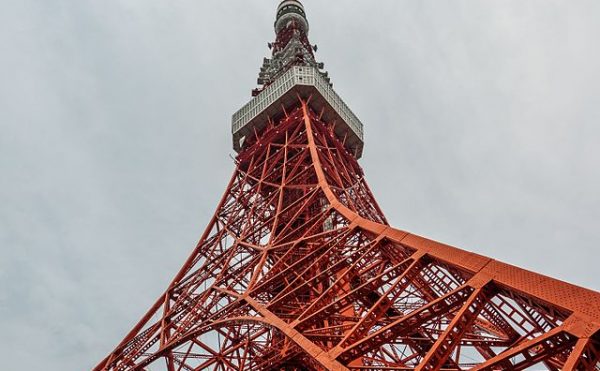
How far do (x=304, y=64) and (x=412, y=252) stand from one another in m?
20.3

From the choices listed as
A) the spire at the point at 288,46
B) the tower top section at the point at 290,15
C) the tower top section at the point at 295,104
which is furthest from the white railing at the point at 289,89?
the tower top section at the point at 290,15

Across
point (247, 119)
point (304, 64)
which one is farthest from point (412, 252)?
point (304, 64)

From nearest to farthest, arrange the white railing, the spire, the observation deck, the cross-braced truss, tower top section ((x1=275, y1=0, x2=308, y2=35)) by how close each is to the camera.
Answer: the cross-braced truss
the observation deck
the white railing
the spire
tower top section ((x1=275, y1=0, x2=308, y2=35))

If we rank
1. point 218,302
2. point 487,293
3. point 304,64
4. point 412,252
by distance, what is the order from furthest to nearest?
point 304,64, point 218,302, point 412,252, point 487,293

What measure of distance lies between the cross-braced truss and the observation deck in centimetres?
53

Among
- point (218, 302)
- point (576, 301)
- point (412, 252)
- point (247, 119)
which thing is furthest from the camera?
point (247, 119)

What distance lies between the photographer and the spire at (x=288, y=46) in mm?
29734

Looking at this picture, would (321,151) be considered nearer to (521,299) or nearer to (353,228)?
(353,228)

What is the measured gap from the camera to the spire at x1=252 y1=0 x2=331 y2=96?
29734mm

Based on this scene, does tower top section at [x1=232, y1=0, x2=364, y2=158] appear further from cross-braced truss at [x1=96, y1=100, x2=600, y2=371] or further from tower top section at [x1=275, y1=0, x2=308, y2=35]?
tower top section at [x1=275, y1=0, x2=308, y2=35]

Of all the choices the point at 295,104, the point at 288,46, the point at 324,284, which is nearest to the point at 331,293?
the point at 324,284

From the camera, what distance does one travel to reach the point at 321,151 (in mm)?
22266

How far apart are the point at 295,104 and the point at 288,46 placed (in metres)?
7.49

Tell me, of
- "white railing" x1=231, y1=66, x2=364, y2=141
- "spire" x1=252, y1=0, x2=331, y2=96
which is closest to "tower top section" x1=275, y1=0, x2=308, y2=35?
"spire" x1=252, y1=0, x2=331, y2=96
